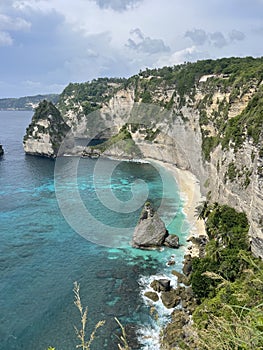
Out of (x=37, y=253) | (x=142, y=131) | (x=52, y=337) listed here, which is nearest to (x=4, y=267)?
(x=37, y=253)

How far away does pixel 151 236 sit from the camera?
1473 inches

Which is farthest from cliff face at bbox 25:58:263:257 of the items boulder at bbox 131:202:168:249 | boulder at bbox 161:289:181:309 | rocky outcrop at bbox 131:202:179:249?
boulder at bbox 131:202:168:249

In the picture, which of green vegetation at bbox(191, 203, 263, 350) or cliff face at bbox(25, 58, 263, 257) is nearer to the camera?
green vegetation at bbox(191, 203, 263, 350)

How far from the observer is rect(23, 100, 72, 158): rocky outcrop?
304 ft

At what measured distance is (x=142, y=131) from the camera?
93.2 metres

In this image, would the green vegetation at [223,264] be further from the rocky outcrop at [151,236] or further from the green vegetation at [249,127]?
the green vegetation at [249,127]

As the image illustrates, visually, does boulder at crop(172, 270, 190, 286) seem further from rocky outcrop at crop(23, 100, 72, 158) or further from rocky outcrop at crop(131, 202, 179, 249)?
rocky outcrop at crop(23, 100, 72, 158)

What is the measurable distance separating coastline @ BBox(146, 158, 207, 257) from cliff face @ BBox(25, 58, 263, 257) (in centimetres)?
155

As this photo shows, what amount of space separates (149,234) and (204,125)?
33.7 metres

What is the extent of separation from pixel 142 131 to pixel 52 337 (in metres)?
74.8

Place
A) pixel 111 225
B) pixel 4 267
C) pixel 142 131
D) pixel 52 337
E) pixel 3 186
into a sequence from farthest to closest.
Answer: pixel 142 131 < pixel 3 186 < pixel 111 225 < pixel 4 267 < pixel 52 337

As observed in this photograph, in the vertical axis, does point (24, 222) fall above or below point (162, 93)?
below

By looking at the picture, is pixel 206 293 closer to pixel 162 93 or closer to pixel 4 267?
pixel 4 267

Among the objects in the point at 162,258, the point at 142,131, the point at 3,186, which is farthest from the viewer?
the point at 142,131
